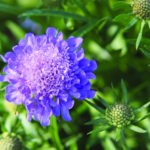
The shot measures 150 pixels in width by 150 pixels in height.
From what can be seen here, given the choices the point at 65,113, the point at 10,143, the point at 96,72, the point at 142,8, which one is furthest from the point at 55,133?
the point at 142,8

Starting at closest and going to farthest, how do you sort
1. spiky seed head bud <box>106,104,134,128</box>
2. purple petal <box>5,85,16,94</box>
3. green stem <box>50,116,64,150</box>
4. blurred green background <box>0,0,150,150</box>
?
1. purple petal <box>5,85,16,94</box>
2. spiky seed head bud <box>106,104,134,128</box>
3. green stem <box>50,116,64,150</box>
4. blurred green background <box>0,0,150,150</box>

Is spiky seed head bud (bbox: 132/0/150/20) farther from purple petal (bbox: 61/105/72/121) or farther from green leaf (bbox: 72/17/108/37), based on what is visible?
purple petal (bbox: 61/105/72/121)

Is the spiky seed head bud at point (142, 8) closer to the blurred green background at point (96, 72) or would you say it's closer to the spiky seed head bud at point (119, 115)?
the blurred green background at point (96, 72)

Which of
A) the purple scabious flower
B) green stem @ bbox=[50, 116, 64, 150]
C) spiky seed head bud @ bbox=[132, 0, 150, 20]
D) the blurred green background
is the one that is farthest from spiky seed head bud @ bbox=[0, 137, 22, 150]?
spiky seed head bud @ bbox=[132, 0, 150, 20]

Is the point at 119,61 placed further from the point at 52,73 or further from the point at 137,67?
the point at 52,73

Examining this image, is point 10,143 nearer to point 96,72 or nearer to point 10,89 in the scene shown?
point 10,89

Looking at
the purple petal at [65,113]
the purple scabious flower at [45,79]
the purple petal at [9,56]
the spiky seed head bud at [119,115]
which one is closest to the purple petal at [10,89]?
the purple scabious flower at [45,79]
